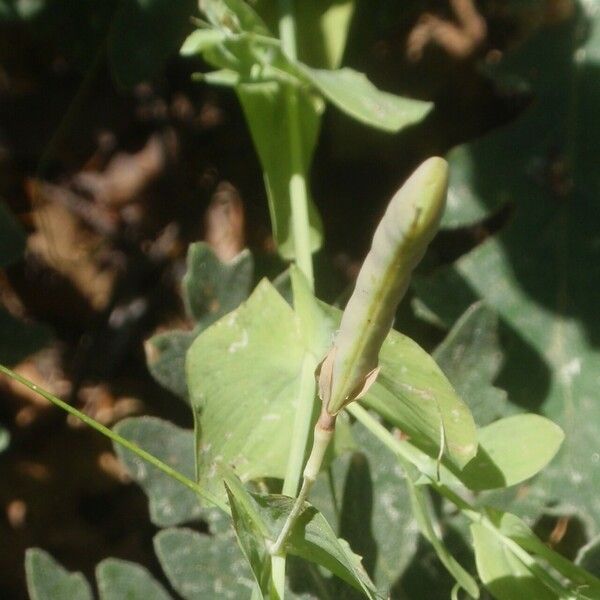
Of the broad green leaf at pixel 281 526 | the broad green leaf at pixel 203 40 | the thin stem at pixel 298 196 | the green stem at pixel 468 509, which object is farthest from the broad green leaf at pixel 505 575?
the broad green leaf at pixel 203 40

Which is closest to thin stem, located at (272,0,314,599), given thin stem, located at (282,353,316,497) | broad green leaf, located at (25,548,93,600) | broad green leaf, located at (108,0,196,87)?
thin stem, located at (282,353,316,497)

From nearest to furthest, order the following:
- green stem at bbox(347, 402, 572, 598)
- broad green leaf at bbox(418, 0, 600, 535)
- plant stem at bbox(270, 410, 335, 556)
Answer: plant stem at bbox(270, 410, 335, 556), green stem at bbox(347, 402, 572, 598), broad green leaf at bbox(418, 0, 600, 535)

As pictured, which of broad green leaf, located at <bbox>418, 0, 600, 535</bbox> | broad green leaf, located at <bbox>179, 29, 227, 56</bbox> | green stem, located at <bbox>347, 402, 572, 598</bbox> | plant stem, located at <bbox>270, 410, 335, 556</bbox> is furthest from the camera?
broad green leaf, located at <bbox>418, 0, 600, 535</bbox>

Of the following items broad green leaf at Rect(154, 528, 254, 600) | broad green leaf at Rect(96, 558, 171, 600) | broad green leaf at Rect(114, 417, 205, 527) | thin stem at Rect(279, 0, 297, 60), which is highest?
thin stem at Rect(279, 0, 297, 60)

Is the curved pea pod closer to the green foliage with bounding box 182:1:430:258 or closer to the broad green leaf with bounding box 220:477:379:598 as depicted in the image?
the broad green leaf with bounding box 220:477:379:598

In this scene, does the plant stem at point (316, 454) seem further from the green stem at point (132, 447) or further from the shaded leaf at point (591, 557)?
the shaded leaf at point (591, 557)

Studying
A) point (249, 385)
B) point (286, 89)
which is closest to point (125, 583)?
point (249, 385)

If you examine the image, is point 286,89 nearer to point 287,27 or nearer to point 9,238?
point 287,27
